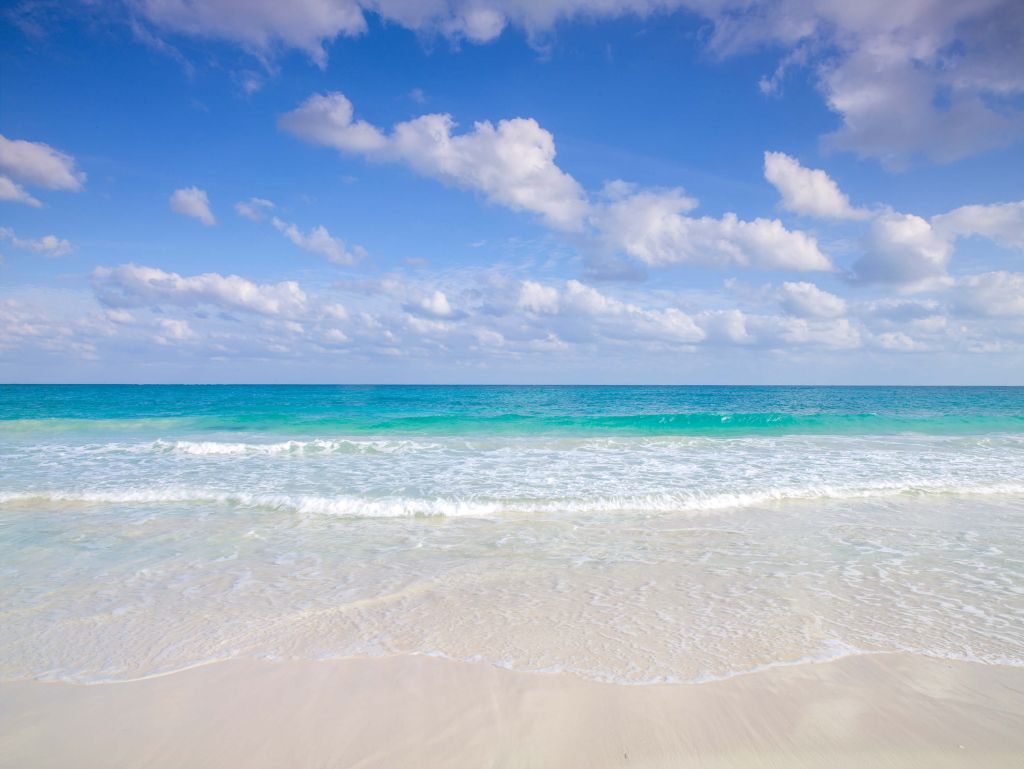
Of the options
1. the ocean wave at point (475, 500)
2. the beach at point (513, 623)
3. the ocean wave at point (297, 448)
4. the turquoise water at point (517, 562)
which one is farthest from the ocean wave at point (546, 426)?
the beach at point (513, 623)

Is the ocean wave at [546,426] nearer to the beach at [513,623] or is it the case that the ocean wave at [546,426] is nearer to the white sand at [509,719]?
the beach at [513,623]

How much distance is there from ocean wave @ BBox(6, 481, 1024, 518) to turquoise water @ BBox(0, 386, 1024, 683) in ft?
0.20

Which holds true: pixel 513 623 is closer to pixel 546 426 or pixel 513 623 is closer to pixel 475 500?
pixel 475 500

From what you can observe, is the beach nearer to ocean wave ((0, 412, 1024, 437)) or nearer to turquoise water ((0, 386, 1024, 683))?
turquoise water ((0, 386, 1024, 683))

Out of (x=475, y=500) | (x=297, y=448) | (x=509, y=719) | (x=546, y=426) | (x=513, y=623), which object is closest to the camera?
(x=509, y=719)

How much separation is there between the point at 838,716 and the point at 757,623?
140 cm

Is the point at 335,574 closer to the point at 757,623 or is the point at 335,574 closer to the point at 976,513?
the point at 757,623

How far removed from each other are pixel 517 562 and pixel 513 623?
1.75 meters

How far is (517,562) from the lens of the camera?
678 centimetres

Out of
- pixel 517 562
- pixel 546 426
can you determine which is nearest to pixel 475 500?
pixel 517 562

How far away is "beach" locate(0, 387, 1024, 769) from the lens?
3.41m

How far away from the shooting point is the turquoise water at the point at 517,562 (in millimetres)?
4621

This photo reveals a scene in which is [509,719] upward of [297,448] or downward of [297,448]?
upward

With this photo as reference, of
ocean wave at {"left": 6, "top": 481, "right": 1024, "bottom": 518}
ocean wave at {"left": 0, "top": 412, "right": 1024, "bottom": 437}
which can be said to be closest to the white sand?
ocean wave at {"left": 6, "top": 481, "right": 1024, "bottom": 518}
